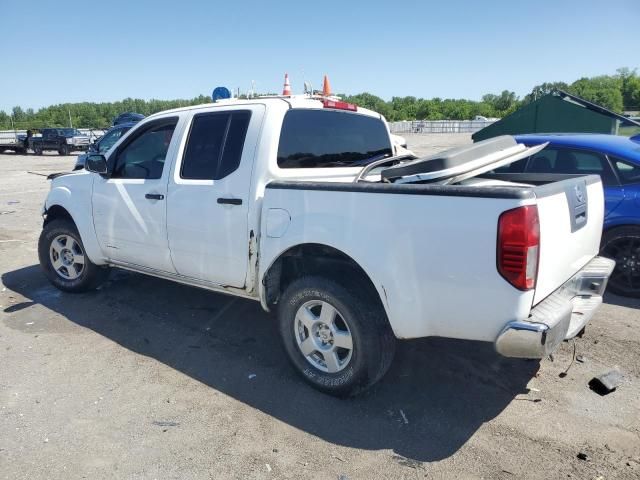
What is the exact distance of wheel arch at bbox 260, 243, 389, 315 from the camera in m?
3.18

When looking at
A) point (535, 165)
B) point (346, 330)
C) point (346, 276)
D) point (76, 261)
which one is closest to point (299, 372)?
point (346, 330)

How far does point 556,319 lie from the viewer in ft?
8.59


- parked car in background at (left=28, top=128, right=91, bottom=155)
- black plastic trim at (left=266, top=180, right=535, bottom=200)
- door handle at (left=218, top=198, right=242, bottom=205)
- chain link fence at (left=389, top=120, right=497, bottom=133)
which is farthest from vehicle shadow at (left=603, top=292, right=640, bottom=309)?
chain link fence at (left=389, top=120, right=497, bottom=133)

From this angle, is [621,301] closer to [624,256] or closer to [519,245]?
[624,256]

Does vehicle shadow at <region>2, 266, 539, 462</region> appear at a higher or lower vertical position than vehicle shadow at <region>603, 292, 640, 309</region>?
lower

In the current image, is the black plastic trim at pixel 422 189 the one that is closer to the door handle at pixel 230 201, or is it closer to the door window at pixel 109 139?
the door handle at pixel 230 201

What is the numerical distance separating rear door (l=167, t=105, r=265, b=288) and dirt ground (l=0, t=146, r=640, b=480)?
756 millimetres

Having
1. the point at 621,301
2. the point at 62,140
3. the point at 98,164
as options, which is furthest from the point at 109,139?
the point at 62,140

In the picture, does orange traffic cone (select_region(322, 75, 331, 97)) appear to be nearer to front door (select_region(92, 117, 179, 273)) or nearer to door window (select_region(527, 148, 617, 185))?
front door (select_region(92, 117, 179, 273))

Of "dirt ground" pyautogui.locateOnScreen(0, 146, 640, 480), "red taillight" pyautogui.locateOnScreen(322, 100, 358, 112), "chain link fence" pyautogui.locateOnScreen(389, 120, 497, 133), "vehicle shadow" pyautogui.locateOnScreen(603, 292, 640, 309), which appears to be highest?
"chain link fence" pyautogui.locateOnScreen(389, 120, 497, 133)

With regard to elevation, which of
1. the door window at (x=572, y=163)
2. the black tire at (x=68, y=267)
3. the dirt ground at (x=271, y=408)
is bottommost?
the dirt ground at (x=271, y=408)

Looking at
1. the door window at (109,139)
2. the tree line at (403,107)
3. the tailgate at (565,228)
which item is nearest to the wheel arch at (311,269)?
the tailgate at (565,228)

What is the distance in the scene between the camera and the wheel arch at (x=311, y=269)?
10.4ft

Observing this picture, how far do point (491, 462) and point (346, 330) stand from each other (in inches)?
44.5
